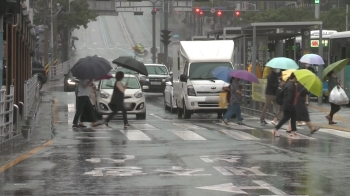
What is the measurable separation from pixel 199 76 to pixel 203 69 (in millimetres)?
313

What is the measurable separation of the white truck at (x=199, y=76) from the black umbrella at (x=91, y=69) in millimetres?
A: 4693

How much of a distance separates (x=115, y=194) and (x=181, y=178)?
72.9 inches

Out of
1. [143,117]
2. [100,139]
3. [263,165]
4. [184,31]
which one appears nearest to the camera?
[263,165]

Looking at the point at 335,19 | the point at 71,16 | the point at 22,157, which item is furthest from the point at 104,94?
the point at 71,16

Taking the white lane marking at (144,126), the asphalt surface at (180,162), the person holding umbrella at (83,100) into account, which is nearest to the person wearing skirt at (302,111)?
the asphalt surface at (180,162)

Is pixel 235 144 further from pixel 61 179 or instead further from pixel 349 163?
pixel 61 179

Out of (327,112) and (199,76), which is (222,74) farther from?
(327,112)

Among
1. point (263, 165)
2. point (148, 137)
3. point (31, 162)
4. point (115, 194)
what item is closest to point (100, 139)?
point (148, 137)

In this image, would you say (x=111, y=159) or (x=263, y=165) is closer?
(x=263, y=165)

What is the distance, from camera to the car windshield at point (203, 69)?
29797mm

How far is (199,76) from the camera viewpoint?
97.8ft

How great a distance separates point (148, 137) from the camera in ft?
69.5

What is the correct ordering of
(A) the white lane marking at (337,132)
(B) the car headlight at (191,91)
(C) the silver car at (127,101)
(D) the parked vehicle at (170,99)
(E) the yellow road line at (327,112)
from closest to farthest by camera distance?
(A) the white lane marking at (337,132) → (E) the yellow road line at (327,112) → (B) the car headlight at (191,91) → (C) the silver car at (127,101) → (D) the parked vehicle at (170,99)

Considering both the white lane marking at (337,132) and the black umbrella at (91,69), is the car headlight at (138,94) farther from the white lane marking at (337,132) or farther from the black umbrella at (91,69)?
the white lane marking at (337,132)
